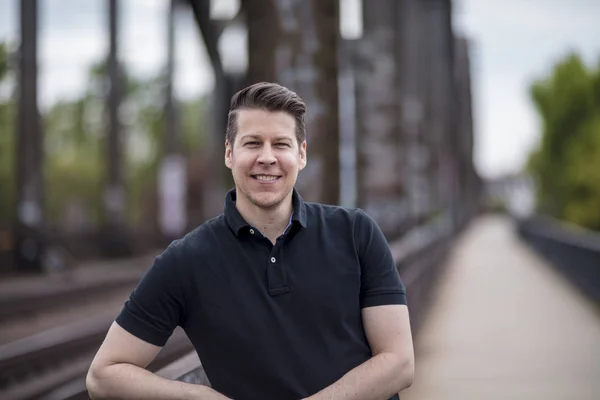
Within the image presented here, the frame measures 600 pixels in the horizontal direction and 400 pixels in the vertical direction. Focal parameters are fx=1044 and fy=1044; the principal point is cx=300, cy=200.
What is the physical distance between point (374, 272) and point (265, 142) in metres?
0.42

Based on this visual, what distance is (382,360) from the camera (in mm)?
2480

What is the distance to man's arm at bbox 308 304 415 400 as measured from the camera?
2.44 meters

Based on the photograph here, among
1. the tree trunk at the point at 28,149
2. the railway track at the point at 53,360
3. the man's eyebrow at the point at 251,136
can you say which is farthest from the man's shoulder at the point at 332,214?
the tree trunk at the point at 28,149

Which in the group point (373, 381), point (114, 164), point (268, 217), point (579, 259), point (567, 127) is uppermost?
point (268, 217)

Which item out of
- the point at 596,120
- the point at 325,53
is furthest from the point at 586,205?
the point at 325,53

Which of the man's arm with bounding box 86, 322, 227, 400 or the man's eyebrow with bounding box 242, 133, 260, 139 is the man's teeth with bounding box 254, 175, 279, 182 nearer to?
the man's eyebrow with bounding box 242, 133, 260, 139

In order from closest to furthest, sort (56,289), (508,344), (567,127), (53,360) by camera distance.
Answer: (53,360) → (508,344) → (56,289) → (567,127)

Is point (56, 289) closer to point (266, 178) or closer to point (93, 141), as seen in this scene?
point (266, 178)

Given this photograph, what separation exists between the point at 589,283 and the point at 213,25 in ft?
23.1

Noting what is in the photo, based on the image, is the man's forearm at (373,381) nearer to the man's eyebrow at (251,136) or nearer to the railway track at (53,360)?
Answer: the man's eyebrow at (251,136)

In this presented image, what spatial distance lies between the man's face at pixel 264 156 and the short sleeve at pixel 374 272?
0.72ft

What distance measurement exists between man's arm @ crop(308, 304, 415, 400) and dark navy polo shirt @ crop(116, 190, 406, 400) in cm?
3

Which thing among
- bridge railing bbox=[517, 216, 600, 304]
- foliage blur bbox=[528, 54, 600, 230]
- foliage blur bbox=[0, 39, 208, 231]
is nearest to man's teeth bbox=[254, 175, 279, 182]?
bridge railing bbox=[517, 216, 600, 304]

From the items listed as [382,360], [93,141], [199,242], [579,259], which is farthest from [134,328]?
[93,141]
